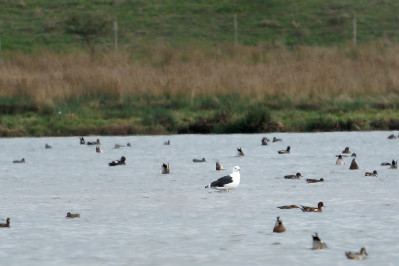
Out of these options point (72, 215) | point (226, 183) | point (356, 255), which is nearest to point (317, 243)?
point (356, 255)

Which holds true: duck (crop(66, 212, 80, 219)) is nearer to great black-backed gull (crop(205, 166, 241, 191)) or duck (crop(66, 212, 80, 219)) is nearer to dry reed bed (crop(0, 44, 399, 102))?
great black-backed gull (crop(205, 166, 241, 191))

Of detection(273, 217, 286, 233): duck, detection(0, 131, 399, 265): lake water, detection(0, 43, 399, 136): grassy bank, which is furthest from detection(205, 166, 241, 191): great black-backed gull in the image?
detection(0, 43, 399, 136): grassy bank

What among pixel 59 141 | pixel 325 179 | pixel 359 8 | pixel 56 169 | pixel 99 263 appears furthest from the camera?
pixel 359 8

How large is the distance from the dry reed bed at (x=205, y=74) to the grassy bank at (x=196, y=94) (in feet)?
0.11

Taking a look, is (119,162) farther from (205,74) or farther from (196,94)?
(205,74)

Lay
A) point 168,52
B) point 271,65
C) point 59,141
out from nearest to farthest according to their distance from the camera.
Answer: point 59,141, point 271,65, point 168,52

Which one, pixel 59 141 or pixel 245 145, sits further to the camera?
pixel 59 141

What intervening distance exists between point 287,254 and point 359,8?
4798 cm

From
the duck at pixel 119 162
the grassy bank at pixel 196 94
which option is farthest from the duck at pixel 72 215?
the grassy bank at pixel 196 94

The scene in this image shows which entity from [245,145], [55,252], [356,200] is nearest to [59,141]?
[245,145]

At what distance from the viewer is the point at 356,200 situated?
13.2 m

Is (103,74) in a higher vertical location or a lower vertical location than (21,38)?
lower

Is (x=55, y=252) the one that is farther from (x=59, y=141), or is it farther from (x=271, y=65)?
(x=271, y=65)

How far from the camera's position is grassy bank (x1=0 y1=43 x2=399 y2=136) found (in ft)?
Result: 83.6
